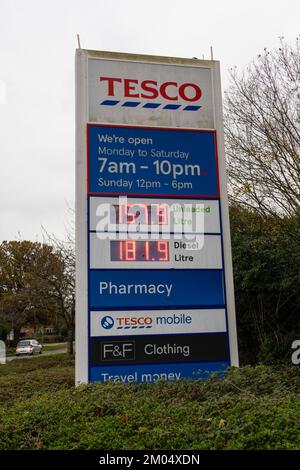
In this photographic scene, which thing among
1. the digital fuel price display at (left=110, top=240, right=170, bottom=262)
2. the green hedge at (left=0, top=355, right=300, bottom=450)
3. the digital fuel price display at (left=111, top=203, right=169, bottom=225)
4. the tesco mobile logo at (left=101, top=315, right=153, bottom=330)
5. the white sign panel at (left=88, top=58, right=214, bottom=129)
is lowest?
the green hedge at (left=0, top=355, right=300, bottom=450)

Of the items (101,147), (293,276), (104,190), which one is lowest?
(293,276)

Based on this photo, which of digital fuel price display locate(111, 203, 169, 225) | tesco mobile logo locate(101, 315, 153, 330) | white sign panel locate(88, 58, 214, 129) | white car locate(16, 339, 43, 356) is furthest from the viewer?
white car locate(16, 339, 43, 356)

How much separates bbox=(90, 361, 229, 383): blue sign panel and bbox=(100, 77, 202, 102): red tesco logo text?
17.0ft

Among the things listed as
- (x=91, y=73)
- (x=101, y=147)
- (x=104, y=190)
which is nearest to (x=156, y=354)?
(x=104, y=190)

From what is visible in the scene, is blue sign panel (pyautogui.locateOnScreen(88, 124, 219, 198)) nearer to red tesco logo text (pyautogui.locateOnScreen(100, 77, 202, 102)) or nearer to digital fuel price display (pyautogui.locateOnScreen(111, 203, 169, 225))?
digital fuel price display (pyautogui.locateOnScreen(111, 203, 169, 225))

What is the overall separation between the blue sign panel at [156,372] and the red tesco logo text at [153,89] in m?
5.17

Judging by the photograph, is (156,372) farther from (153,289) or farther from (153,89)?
(153,89)

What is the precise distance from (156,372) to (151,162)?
3870 mm

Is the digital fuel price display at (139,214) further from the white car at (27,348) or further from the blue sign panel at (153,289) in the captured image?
the white car at (27,348)

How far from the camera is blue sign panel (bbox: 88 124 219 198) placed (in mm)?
9508

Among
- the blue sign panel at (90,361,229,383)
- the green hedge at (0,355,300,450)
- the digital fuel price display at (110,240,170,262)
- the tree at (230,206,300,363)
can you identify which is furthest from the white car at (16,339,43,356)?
the green hedge at (0,355,300,450)

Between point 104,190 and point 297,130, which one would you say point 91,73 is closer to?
point 104,190
